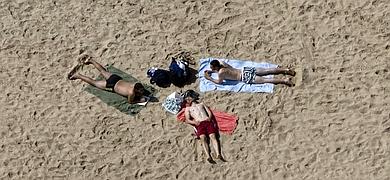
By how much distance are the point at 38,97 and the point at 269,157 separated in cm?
269

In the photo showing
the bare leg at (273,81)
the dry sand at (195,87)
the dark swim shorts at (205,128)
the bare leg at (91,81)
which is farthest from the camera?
the bare leg at (91,81)

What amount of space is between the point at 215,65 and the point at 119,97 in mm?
1123

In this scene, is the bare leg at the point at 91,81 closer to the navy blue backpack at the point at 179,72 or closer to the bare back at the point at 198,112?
the navy blue backpack at the point at 179,72

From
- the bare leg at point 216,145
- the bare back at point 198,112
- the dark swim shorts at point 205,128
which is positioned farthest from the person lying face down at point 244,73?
the bare leg at point 216,145

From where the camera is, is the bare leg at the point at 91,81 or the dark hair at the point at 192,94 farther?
the bare leg at the point at 91,81

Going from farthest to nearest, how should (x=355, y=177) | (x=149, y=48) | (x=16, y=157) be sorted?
(x=149, y=48) → (x=16, y=157) → (x=355, y=177)

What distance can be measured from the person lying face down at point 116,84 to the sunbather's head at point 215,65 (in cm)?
79

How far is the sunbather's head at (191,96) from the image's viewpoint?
9523 millimetres

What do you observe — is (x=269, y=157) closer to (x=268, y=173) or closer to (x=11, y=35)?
(x=268, y=173)

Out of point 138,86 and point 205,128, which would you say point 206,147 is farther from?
point 138,86

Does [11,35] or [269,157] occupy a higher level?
[11,35]

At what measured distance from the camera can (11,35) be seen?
10.4 metres

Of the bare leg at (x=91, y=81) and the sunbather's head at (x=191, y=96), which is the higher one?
the bare leg at (x=91, y=81)

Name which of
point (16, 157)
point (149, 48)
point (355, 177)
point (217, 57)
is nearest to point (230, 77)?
point (217, 57)
